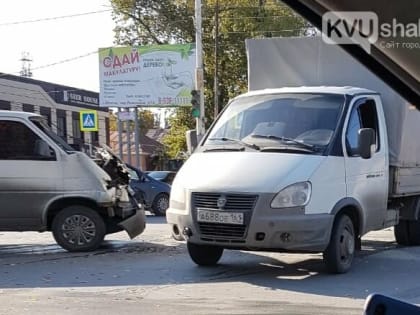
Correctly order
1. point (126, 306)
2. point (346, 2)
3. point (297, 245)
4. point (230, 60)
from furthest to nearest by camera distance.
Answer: point (230, 60) → point (297, 245) → point (126, 306) → point (346, 2)

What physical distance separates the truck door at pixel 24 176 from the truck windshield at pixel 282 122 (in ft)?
9.08

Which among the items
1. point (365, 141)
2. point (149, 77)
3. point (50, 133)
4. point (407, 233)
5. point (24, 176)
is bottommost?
point (407, 233)

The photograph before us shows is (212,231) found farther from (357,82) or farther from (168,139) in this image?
(168,139)

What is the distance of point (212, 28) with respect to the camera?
40.9 meters

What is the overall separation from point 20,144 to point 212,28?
1254 inches

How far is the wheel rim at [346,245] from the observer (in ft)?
26.5

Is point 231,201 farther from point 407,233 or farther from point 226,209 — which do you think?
point 407,233

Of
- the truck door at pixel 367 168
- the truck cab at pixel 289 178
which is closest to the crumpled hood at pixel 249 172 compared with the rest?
the truck cab at pixel 289 178

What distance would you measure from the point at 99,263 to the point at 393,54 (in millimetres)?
7574

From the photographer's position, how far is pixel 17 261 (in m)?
9.70

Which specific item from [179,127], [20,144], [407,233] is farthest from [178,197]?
[179,127]

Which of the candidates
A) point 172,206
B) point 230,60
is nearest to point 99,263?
point 172,206

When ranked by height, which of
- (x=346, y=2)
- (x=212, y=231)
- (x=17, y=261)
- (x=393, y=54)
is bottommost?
(x=17, y=261)

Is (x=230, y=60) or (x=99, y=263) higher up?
(x=230, y=60)
